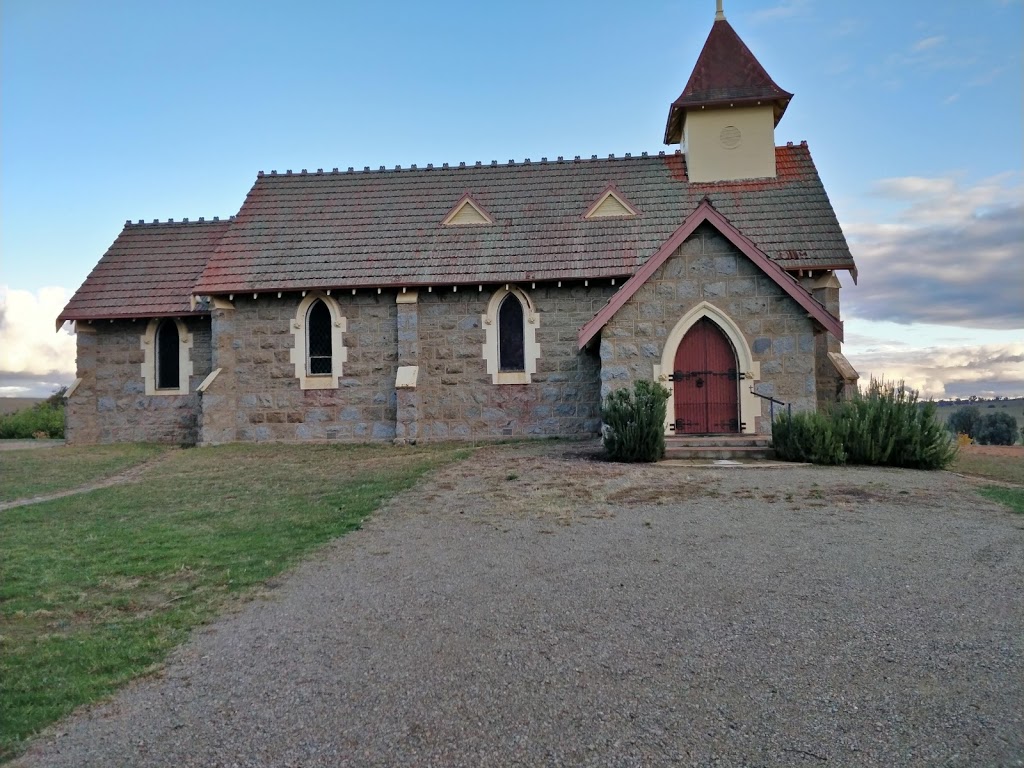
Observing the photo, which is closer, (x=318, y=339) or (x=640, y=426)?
(x=640, y=426)

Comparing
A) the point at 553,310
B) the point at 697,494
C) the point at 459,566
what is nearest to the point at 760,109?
the point at 553,310

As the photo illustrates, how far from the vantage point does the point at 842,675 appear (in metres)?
4.38

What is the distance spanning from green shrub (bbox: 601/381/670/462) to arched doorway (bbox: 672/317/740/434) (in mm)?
2312

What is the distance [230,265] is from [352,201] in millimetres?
4143

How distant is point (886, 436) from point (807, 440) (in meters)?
1.32

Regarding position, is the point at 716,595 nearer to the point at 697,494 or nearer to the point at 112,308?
the point at 697,494

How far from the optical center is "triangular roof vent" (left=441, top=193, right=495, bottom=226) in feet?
67.3

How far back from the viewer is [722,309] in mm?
15094

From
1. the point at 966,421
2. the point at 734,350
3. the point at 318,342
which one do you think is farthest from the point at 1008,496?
the point at 966,421

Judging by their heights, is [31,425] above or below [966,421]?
above

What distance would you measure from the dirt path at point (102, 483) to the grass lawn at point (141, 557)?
1.38ft

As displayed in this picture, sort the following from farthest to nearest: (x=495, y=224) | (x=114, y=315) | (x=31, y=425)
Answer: (x=31, y=425), (x=495, y=224), (x=114, y=315)

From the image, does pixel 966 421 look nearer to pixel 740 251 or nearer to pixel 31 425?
pixel 740 251

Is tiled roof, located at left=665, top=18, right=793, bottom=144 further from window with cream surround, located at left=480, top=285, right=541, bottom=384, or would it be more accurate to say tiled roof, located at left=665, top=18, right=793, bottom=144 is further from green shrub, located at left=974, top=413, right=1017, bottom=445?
green shrub, located at left=974, top=413, right=1017, bottom=445
